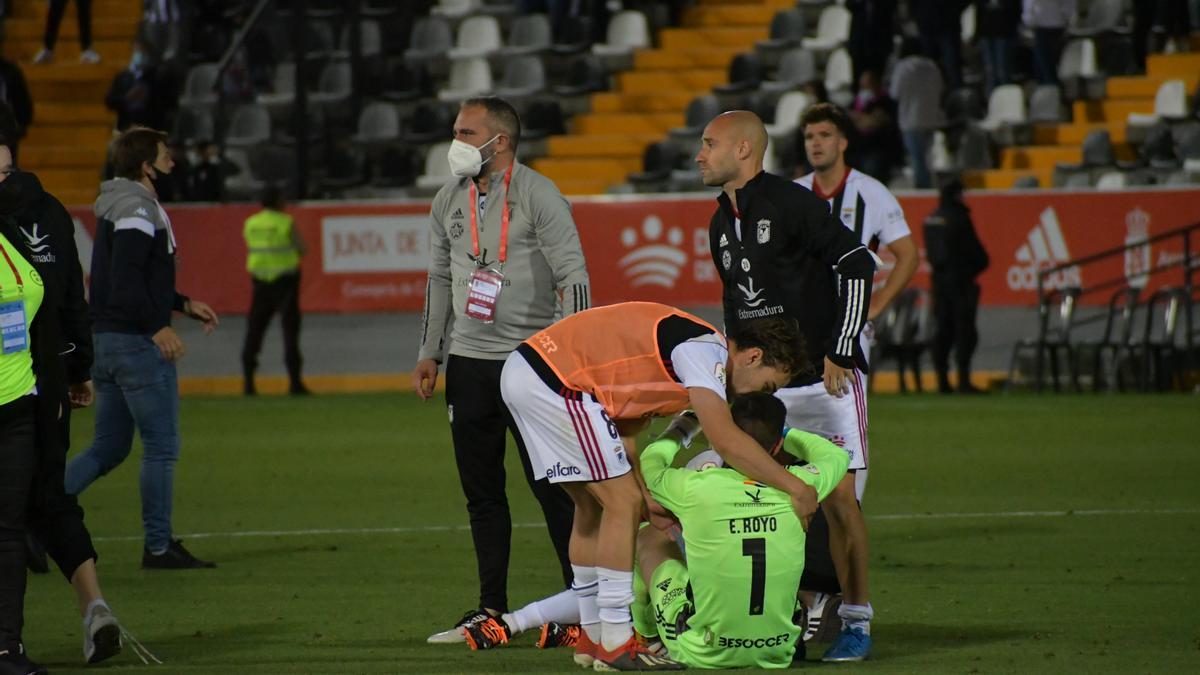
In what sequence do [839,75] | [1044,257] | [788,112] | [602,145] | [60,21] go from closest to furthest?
1. [1044,257]
2. [788,112]
3. [839,75]
4. [602,145]
5. [60,21]

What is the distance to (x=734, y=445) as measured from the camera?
20.9 feet

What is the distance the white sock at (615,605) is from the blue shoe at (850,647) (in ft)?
2.52

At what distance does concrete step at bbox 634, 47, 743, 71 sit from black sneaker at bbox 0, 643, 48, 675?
20.8 m

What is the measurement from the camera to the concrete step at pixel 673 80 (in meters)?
26.3

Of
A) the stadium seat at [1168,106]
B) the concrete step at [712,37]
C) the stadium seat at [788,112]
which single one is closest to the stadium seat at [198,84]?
the concrete step at [712,37]

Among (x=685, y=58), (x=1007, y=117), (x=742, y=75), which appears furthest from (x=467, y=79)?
(x=1007, y=117)

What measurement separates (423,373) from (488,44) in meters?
19.8

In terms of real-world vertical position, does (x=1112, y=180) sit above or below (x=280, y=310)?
above

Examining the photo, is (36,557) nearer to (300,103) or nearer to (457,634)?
(457,634)

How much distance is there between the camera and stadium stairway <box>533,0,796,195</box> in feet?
82.8

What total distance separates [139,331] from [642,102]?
17571mm

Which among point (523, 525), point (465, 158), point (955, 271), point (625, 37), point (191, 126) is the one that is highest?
point (625, 37)

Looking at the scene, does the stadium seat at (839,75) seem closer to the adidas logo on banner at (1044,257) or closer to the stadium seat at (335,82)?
the adidas logo on banner at (1044,257)

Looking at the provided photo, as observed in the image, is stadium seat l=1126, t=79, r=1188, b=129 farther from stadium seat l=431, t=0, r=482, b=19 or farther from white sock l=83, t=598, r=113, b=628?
white sock l=83, t=598, r=113, b=628
